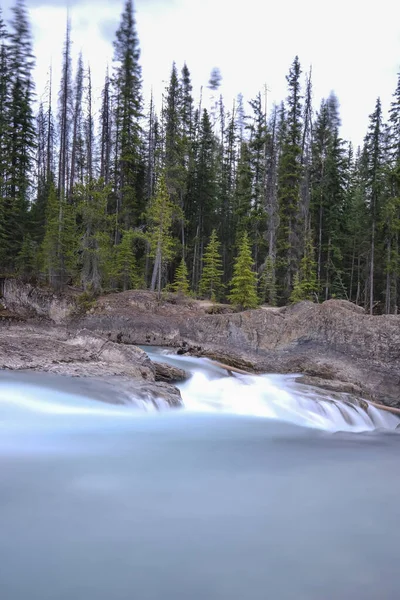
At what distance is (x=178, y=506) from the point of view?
3.99 m

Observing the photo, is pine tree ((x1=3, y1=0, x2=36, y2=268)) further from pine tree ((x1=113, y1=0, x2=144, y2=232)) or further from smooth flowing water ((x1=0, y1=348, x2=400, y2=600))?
smooth flowing water ((x1=0, y1=348, x2=400, y2=600))

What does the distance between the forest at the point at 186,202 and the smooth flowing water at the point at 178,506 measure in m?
13.8

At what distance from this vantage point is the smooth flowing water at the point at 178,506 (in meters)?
2.87

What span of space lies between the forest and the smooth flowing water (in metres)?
13.8

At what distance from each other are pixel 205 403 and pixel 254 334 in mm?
5796

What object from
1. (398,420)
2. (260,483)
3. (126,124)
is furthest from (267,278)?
(260,483)

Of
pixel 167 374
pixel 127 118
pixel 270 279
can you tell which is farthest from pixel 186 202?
pixel 167 374

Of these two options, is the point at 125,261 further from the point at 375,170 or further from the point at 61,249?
the point at 375,170

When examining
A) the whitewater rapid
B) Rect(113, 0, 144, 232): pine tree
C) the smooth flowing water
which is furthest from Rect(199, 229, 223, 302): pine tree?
the smooth flowing water

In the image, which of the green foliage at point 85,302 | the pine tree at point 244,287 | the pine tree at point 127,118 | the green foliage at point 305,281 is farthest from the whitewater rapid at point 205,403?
the pine tree at point 127,118

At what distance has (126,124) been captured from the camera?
29.3m

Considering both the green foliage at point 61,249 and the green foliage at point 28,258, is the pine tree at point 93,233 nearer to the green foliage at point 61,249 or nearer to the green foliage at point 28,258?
the green foliage at point 61,249

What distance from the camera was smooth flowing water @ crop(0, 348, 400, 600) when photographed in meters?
2.87

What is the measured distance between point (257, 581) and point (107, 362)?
21.5 feet
